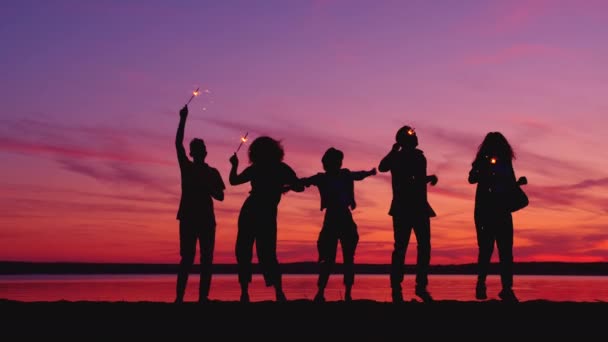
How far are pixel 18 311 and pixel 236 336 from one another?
3615mm

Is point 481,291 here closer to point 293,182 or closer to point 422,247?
point 422,247

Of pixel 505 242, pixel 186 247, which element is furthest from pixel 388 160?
pixel 186 247

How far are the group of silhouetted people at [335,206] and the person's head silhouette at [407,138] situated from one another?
0.05 ft

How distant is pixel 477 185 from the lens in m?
11.4

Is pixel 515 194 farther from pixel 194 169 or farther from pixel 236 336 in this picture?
pixel 236 336

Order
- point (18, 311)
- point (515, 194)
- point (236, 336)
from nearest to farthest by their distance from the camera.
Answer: point (236, 336)
point (18, 311)
point (515, 194)

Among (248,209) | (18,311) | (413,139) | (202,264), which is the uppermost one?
(413,139)

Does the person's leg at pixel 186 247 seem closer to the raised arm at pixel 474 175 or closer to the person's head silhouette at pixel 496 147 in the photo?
the raised arm at pixel 474 175

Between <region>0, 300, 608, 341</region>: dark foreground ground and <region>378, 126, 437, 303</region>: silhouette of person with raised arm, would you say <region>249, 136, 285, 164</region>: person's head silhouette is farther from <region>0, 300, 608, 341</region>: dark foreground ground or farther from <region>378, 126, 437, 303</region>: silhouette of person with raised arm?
<region>0, 300, 608, 341</region>: dark foreground ground

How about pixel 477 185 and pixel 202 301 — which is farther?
pixel 477 185

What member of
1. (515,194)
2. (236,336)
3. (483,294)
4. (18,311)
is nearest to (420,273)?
(483,294)

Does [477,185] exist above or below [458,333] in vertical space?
above

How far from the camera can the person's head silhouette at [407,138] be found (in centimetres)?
1097

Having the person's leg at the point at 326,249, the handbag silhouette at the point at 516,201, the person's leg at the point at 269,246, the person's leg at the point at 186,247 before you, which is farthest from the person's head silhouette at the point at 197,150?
the handbag silhouette at the point at 516,201
